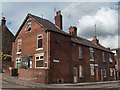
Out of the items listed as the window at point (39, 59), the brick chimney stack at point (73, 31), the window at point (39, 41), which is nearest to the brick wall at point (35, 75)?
the window at point (39, 59)

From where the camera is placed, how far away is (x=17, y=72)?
31.9 m

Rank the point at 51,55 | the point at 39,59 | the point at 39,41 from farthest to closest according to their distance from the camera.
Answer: the point at 39,41, the point at 39,59, the point at 51,55

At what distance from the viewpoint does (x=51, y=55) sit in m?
28.5

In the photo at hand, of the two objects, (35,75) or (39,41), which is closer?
(35,75)

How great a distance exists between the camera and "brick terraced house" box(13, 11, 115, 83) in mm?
28438

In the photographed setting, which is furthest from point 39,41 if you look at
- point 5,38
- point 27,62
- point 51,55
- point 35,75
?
point 5,38

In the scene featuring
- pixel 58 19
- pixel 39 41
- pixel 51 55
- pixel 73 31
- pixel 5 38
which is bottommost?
pixel 51 55

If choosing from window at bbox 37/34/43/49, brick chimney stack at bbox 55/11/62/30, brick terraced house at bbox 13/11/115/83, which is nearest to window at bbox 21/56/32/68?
brick terraced house at bbox 13/11/115/83

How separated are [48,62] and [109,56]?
20.8 metres

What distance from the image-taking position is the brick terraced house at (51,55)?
28438 mm

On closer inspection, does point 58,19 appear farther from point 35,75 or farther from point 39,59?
point 35,75

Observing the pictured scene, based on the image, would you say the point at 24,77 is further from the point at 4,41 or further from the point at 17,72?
the point at 4,41

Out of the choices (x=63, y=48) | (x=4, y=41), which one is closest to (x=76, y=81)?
(x=63, y=48)

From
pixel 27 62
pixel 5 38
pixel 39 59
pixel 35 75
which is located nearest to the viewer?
pixel 35 75
